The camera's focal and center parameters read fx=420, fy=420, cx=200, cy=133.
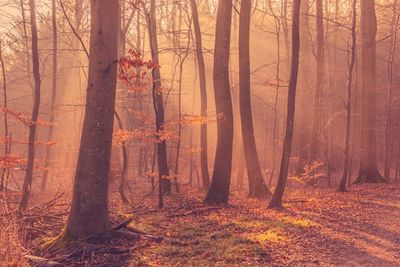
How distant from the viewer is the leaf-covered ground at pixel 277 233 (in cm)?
737

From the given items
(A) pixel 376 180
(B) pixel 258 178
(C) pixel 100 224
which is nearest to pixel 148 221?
(C) pixel 100 224

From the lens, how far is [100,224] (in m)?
8.45

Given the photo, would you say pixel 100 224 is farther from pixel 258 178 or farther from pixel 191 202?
pixel 258 178

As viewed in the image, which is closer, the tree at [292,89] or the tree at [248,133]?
the tree at [292,89]

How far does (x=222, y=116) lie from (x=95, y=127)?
5.93 metres

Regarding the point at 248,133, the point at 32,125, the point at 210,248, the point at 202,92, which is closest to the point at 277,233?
the point at 210,248

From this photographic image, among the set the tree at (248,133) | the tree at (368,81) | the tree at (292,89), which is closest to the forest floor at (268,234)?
the tree at (248,133)

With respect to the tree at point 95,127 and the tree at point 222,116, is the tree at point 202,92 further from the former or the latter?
the tree at point 95,127

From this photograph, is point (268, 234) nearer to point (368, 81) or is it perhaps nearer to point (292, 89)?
point (292, 89)

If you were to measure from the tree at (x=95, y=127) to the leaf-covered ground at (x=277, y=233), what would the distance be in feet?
4.23

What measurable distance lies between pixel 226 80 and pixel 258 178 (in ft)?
12.2

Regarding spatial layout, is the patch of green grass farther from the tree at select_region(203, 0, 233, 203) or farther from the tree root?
the tree at select_region(203, 0, 233, 203)

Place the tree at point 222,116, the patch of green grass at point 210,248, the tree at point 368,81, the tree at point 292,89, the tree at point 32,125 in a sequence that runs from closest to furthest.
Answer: the patch of green grass at point 210,248 < the tree at point 292,89 < the tree at point 222,116 < the tree at point 32,125 < the tree at point 368,81

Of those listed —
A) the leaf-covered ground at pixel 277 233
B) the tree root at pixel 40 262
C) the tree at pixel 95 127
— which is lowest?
the tree root at pixel 40 262
